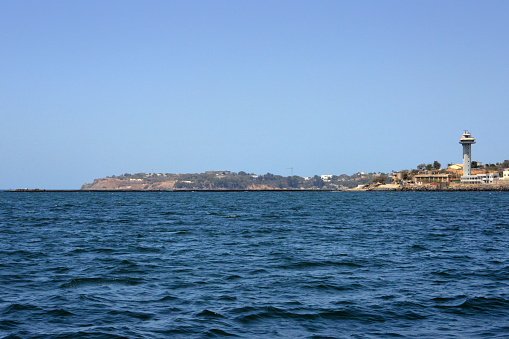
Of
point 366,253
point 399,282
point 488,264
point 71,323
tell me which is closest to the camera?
point 71,323

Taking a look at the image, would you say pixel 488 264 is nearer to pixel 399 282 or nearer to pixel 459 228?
pixel 399 282

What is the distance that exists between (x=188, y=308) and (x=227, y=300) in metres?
1.59

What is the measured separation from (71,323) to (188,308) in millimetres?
3634

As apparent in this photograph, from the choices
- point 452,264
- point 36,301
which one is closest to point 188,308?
point 36,301

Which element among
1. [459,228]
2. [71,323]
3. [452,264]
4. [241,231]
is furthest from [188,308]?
[459,228]

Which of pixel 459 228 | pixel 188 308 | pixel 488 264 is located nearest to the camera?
pixel 188 308

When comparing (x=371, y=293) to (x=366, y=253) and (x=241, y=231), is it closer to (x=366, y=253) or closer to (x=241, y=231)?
(x=366, y=253)

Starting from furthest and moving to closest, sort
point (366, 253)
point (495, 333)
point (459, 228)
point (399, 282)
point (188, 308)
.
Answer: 1. point (459, 228)
2. point (366, 253)
3. point (399, 282)
4. point (188, 308)
5. point (495, 333)

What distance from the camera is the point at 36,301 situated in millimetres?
16766

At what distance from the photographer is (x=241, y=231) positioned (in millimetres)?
41438

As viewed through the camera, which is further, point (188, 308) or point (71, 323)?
point (188, 308)

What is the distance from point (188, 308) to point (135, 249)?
49.2 feet

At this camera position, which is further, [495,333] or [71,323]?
[71,323]

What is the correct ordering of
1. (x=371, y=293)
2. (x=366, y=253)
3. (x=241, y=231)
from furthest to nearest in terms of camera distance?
(x=241, y=231), (x=366, y=253), (x=371, y=293)
